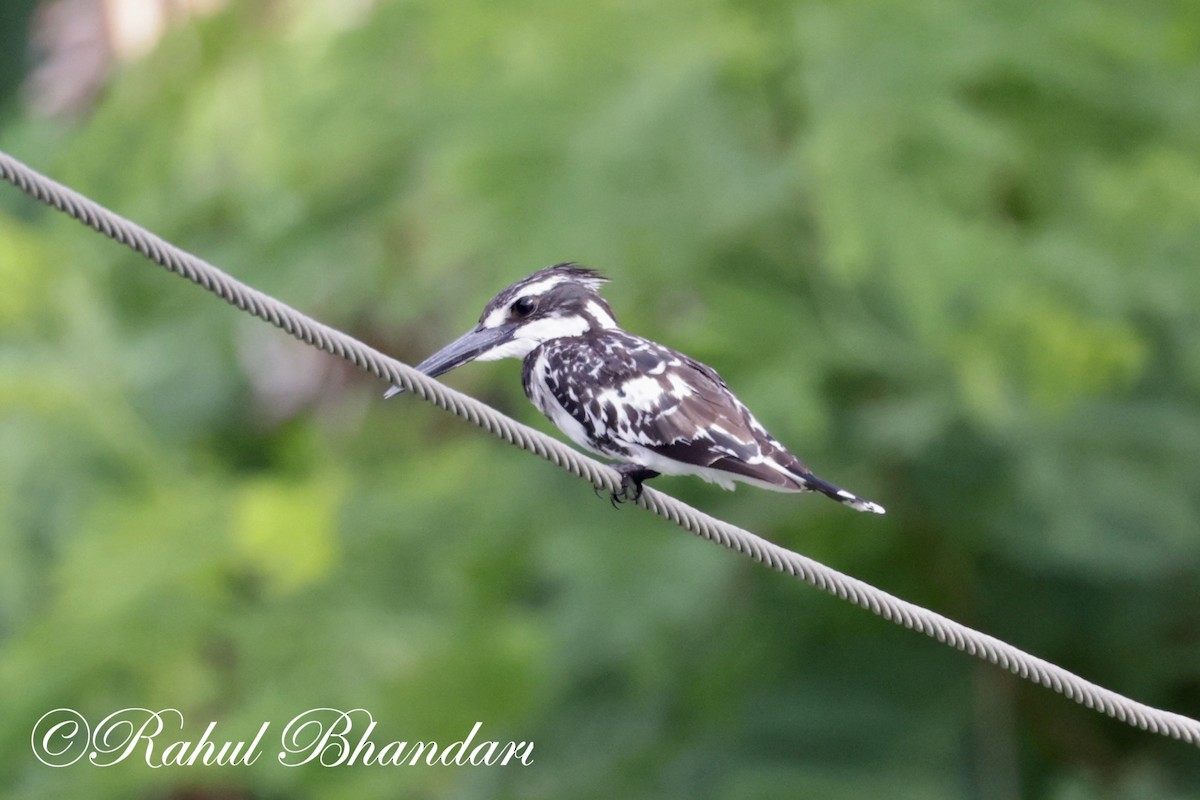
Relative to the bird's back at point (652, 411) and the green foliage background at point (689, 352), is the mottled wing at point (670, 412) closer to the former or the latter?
the bird's back at point (652, 411)

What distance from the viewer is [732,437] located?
4.03 metres

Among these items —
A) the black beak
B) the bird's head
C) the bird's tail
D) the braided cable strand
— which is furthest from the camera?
the bird's head

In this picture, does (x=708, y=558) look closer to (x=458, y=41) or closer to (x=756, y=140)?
(x=756, y=140)

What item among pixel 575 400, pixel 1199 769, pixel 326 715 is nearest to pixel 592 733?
pixel 326 715

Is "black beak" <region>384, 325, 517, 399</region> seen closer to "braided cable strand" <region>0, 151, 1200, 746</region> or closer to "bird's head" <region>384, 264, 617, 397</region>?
"bird's head" <region>384, 264, 617, 397</region>

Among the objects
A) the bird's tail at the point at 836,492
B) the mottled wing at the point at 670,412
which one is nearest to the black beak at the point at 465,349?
the mottled wing at the point at 670,412

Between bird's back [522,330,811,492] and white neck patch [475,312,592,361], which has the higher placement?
white neck patch [475,312,592,361]

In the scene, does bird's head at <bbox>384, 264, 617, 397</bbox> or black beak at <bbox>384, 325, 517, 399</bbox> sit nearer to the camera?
black beak at <bbox>384, 325, 517, 399</bbox>

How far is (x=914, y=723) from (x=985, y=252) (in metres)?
2.25

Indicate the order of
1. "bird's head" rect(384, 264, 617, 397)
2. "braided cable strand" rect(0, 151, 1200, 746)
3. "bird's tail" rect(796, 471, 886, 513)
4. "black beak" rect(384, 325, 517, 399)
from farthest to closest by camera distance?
"bird's head" rect(384, 264, 617, 397)
"black beak" rect(384, 325, 517, 399)
"bird's tail" rect(796, 471, 886, 513)
"braided cable strand" rect(0, 151, 1200, 746)

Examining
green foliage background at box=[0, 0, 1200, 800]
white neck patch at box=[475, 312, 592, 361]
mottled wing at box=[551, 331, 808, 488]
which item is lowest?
mottled wing at box=[551, 331, 808, 488]

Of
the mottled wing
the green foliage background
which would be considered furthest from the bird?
the green foliage background

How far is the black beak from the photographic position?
4.34 m

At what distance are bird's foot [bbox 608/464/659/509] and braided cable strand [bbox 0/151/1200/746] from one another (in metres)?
0.23
